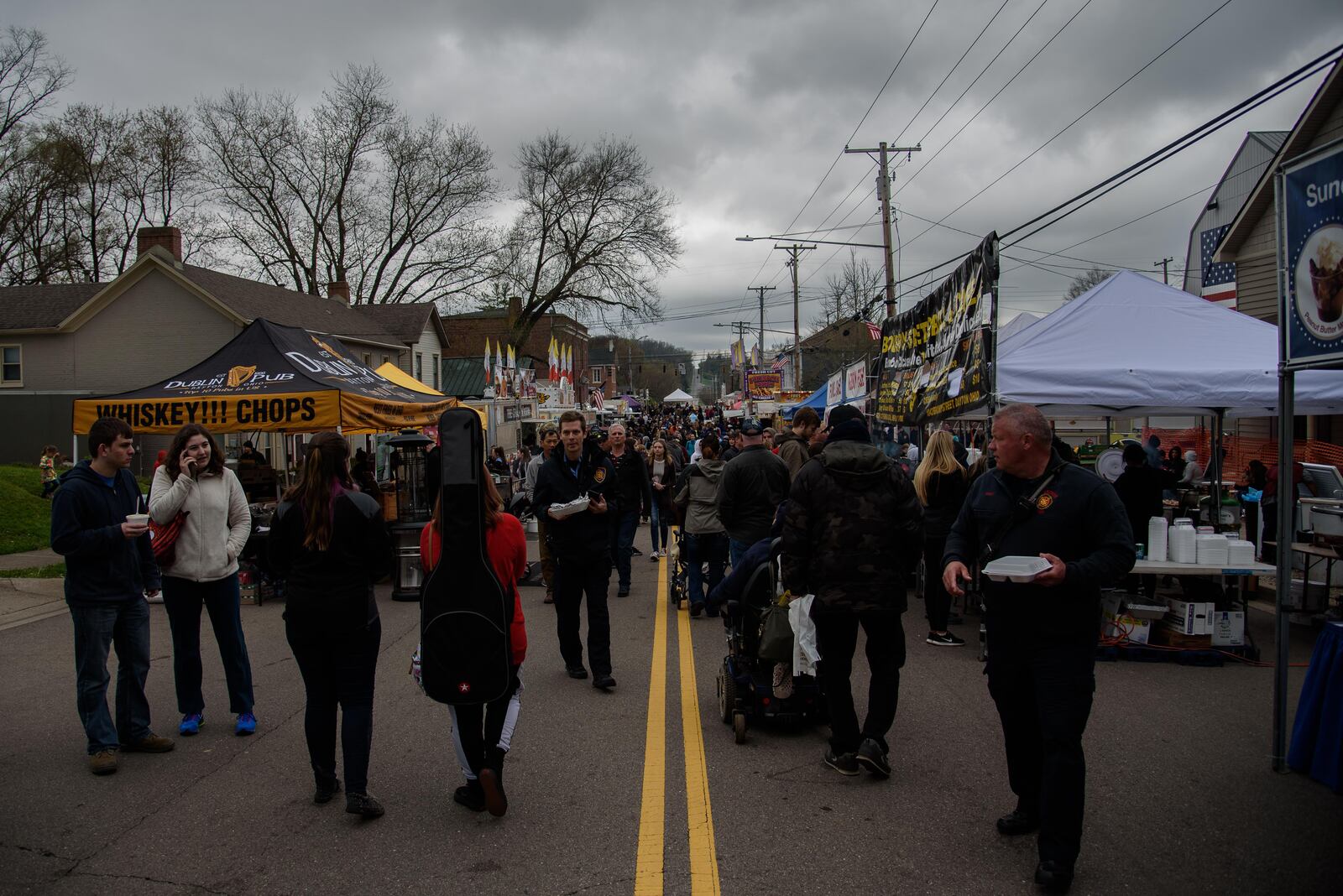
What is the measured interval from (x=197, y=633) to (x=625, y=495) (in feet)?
14.4

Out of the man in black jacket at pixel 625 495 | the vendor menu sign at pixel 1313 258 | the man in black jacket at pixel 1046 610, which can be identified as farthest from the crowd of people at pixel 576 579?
the man in black jacket at pixel 625 495

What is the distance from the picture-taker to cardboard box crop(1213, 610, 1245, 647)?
25.3 feet

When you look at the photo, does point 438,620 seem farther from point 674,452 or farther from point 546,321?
point 546,321

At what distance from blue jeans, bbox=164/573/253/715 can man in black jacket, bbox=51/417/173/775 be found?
208 mm

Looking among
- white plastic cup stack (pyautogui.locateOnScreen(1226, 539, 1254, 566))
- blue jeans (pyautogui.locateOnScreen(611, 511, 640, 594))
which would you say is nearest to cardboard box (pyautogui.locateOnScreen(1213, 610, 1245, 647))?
white plastic cup stack (pyautogui.locateOnScreen(1226, 539, 1254, 566))

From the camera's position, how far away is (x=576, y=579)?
6723mm

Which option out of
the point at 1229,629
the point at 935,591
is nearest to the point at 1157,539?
the point at 1229,629

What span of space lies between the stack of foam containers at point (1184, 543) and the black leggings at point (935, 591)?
6.28 ft

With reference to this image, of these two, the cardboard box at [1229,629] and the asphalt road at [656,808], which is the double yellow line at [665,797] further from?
the cardboard box at [1229,629]

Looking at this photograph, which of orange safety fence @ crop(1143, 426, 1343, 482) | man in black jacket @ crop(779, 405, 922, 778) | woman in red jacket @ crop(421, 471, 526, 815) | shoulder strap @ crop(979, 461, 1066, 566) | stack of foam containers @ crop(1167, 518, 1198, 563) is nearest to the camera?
shoulder strap @ crop(979, 461, 1066, 566)

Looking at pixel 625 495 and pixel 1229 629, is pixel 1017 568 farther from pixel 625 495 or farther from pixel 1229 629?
pixel 625 495

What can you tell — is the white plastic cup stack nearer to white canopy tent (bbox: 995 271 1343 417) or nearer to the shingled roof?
white canopy tent (bbox: 995 271 1343 417)

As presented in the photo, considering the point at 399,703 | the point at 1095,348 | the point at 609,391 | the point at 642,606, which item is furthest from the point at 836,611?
the point at 609,391

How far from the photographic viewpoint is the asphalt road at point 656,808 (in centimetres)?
382
